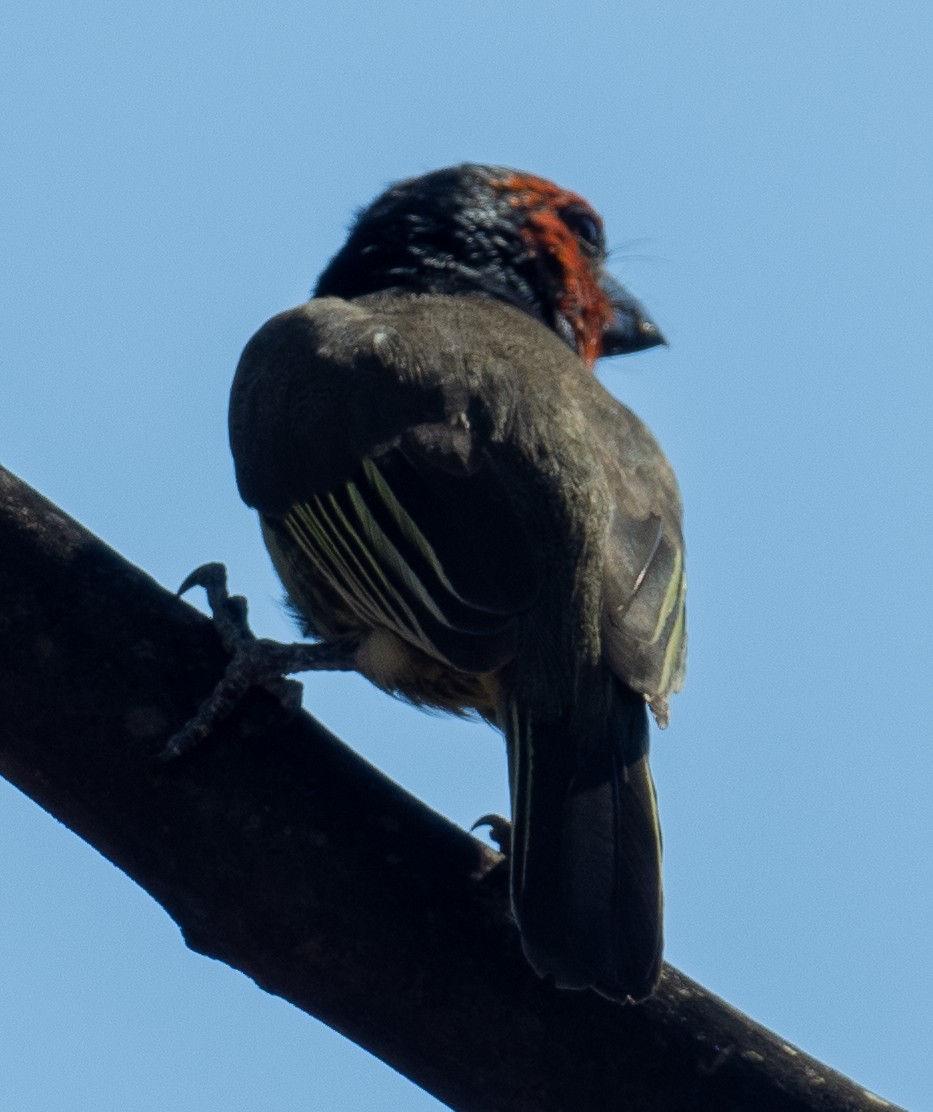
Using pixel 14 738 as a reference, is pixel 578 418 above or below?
above

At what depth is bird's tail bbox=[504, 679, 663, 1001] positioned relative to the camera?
2766 millimetres

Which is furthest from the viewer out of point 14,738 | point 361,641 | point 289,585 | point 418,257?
point 418,257

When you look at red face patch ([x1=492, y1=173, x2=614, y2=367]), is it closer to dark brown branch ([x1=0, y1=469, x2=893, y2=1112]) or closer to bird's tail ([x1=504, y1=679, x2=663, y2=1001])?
bird's tail ([x1=504, y1=679, x2=663, y2=1001])

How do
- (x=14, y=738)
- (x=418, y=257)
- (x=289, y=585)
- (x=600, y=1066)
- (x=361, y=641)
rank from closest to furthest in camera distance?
(x=600, y=1066) → (x=14, y=738) → (x=361, y=641) → (x=289, y=585) → (x=418, y=257)

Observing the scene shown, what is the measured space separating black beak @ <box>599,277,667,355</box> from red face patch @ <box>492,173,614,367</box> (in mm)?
37

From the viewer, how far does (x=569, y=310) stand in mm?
5590

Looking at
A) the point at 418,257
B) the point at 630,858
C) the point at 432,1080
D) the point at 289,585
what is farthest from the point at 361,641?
the point at 418,257

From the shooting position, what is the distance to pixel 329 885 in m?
2.80

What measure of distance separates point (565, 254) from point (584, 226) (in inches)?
12.7

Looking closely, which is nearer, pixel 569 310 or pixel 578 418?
pixel 578 418

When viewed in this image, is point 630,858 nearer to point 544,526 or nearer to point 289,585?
point 544,526

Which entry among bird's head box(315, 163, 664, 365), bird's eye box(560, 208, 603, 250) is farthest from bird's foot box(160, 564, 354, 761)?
bird's eye box(560, 208, 603, 250)

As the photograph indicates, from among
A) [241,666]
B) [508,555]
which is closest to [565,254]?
[508,555]

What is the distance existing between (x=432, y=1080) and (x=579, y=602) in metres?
1.05
